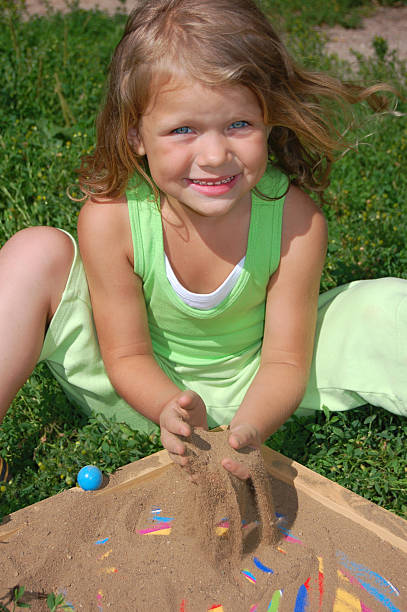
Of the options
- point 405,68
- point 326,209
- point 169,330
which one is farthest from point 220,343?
point 405,68

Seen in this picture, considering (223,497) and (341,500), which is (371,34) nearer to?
(341,500)

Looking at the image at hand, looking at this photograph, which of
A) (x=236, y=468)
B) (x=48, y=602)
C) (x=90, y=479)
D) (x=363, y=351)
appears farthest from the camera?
(x=363, y=351)

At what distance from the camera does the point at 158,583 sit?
174 cm

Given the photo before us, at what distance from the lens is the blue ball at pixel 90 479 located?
6.38 ft

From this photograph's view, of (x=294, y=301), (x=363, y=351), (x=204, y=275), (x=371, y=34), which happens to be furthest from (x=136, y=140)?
(x=371, y=34)

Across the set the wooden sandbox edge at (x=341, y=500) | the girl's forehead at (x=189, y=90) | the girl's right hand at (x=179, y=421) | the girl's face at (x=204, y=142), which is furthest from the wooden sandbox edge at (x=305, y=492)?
the girl's forehead at (x=189, y=90)

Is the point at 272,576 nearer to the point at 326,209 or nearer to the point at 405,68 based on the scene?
the point at 326,209

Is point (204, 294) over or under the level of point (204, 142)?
under

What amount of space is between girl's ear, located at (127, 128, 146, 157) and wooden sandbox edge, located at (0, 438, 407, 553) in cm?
84

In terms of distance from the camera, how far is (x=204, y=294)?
2197 mm

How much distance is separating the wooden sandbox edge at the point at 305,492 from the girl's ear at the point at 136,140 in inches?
33.1

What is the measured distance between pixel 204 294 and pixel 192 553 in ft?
2.45

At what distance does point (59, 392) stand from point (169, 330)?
1.49 feet

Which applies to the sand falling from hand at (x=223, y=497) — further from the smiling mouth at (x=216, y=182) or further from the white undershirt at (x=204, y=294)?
the smiling mouth at (x=216, y=182)
